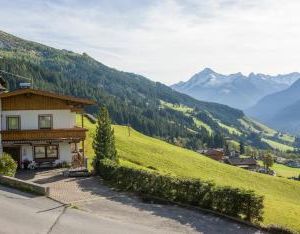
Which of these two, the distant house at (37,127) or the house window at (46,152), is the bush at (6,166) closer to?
the distant house at (37,127)

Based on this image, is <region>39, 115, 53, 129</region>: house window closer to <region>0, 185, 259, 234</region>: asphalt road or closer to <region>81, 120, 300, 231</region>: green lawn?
<region>81, 120, 300, 231</region>: green lawn

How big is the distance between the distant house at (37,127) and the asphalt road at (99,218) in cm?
1556

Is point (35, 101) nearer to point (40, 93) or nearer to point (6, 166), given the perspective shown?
point (40, 93)

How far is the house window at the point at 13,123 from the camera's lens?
52969 millimetres

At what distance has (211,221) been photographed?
32.4 metres

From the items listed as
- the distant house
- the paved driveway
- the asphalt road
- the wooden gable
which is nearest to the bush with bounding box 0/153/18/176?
the paved driveway

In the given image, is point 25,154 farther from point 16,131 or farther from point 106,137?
point 106,137

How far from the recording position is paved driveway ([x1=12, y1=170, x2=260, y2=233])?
101ft

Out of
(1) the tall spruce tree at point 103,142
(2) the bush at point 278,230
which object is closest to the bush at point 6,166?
(1) the tall spruce tree at point 103,142

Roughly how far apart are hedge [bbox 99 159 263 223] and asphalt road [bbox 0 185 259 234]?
41.2 inches

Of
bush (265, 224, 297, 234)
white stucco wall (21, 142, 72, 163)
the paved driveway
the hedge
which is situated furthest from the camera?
white stucco wall (21, 142, 72, 163)

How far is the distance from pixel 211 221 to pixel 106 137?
899 inches

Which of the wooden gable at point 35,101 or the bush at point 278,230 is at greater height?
the wooden gable at point 35,101

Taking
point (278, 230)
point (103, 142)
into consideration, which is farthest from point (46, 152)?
point (278, 230)
